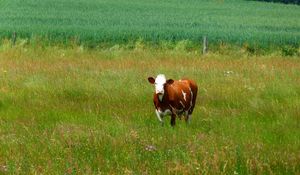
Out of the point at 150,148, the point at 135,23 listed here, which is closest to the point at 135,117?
the point at 150,148

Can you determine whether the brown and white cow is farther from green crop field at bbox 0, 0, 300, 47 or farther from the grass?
green crop field at bbox 0, 0, 300, 47

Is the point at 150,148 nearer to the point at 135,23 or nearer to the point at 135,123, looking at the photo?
the point at 135,123

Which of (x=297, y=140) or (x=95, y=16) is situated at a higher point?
(x=297, y=140)

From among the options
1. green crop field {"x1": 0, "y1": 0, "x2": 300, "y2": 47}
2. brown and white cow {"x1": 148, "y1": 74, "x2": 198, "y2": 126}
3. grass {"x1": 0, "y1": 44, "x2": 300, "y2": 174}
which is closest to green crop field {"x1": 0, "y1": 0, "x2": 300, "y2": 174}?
grass {"x1": 0, "y1": 44, "x2": 300, "y2": 174}

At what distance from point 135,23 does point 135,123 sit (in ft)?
107

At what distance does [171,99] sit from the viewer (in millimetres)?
10328

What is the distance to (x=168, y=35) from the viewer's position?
33.3 metres

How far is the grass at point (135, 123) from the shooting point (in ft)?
23.8

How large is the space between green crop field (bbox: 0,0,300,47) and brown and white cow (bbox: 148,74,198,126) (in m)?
19.2

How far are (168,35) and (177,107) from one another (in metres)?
23.1

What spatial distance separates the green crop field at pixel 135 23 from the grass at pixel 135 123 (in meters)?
14.0

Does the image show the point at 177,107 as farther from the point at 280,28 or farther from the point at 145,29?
the point at 280,28

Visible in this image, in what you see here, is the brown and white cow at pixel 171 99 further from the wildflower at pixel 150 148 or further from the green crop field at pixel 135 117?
the wildflower at pixel 150 148

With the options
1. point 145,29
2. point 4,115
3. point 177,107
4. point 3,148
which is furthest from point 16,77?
point 145,29
